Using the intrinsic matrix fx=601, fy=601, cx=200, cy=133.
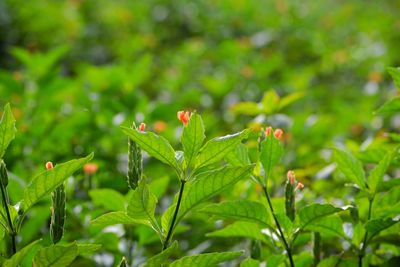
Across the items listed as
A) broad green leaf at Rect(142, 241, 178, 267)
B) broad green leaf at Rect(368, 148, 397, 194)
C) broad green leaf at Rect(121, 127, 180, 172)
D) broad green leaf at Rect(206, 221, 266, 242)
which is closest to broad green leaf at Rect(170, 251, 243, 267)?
broad green leaf at Rect(142, 241, 178, 267)

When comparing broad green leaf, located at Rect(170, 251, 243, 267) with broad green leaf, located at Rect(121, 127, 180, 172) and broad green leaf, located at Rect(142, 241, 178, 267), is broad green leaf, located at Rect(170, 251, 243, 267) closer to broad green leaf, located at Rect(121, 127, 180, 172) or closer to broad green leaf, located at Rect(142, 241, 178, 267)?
broad green leaf, located at Rect(142, 241, 178, 267)

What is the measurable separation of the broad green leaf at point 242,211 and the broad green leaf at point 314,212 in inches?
3.0

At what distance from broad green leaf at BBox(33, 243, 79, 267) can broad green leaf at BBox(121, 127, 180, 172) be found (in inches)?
8.3

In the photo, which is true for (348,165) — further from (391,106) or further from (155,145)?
(155,145)

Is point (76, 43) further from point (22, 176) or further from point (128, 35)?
point (22, 176)

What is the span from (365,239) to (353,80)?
3166 mm

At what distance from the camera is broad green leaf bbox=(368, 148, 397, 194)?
1.23 m

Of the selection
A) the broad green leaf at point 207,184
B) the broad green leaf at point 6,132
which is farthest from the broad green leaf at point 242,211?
the broad green leaf at point 6,132

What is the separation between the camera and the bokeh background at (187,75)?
7.14 feet

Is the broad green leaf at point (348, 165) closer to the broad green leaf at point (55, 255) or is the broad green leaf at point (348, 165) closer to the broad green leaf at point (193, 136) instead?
the broad green leaf at point (193, 136)

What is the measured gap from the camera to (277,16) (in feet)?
15.2

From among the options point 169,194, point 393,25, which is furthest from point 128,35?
point 169,194

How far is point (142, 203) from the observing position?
40.6 inches

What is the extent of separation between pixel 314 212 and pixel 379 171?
0.20 meters
